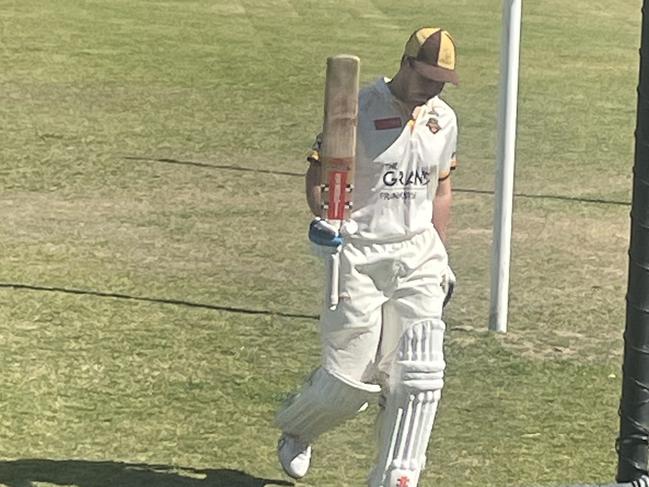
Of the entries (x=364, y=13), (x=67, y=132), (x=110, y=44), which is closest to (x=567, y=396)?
(x=67, y=132)

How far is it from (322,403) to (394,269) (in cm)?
66

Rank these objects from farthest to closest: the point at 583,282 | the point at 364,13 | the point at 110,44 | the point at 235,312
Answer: the point at 364,13 → the point at 110,44 → the point at 583,282 → the point at 235,312

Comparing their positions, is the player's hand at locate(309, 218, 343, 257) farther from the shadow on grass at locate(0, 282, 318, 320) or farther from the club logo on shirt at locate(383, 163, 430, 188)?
the shadow on grass at locate(0, 282, 318, 320)

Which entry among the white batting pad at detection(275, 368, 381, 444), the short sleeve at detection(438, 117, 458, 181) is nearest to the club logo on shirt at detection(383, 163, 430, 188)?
the short sleeve at detection(438, 117, 458, 181)

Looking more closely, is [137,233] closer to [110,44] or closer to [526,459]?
[526,459]

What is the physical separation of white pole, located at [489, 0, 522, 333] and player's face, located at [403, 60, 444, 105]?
9.59ft

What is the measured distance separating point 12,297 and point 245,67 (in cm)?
1092

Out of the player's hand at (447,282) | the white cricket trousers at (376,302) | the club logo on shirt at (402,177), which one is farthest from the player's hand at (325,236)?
the player's hand at (447,282)

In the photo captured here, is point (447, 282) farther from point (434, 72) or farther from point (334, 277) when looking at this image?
point (434, 72)

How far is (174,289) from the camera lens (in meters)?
10.0

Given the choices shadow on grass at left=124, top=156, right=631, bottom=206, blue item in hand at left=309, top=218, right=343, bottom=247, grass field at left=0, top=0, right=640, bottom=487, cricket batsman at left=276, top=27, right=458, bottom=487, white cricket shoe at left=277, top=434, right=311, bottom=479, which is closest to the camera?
blue item in hand at left=309, top=218, right=343, bottom=247

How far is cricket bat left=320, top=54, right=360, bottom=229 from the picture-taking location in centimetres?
559

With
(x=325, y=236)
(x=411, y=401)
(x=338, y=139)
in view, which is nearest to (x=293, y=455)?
(x=411, y=401)

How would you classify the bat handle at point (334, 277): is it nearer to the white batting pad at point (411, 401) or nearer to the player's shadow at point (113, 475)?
the white batting pad at point (411, 401)
